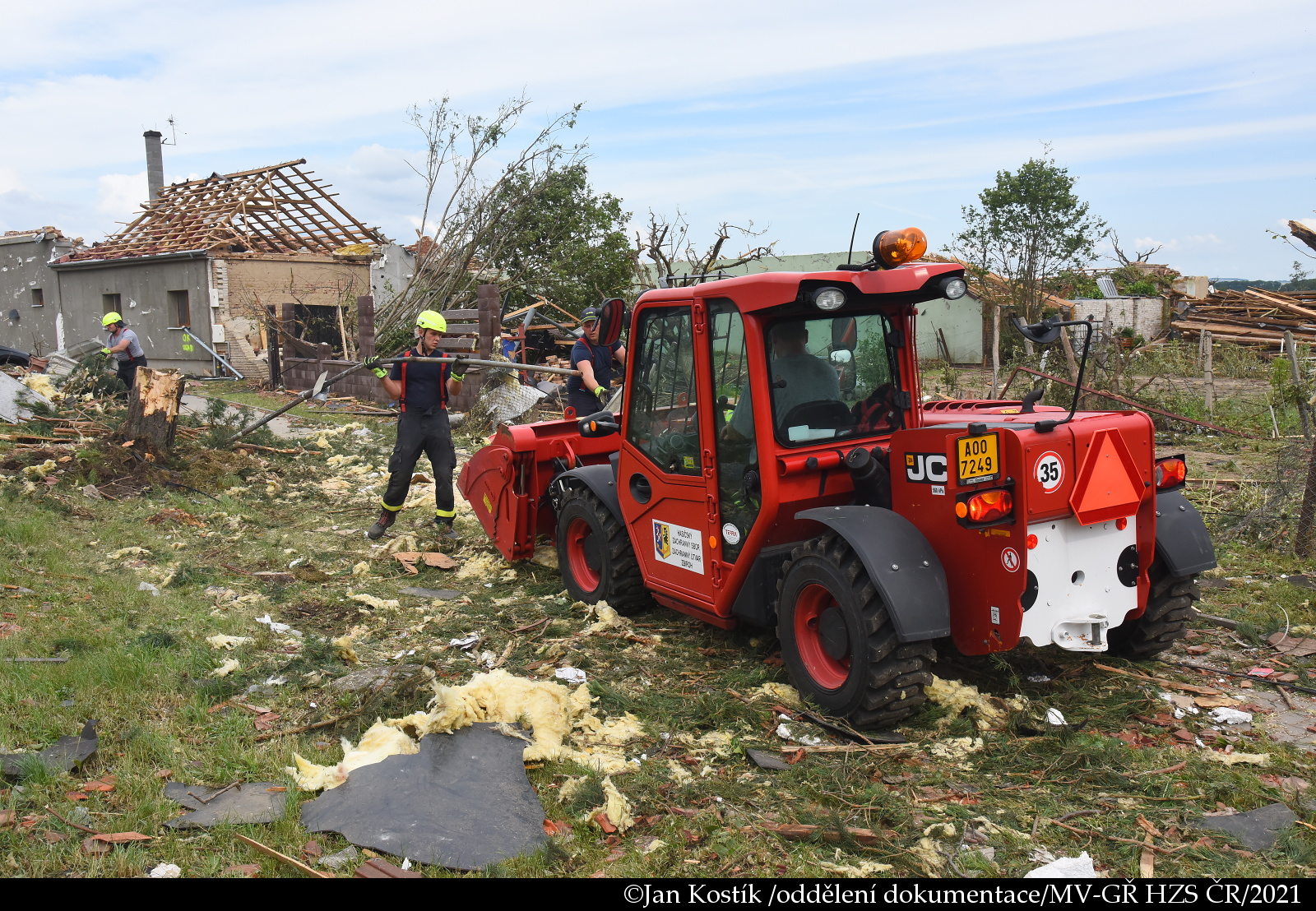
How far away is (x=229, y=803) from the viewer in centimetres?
340

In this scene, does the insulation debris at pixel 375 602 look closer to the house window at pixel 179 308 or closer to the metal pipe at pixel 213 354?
the metal pipe at pixel 213 354

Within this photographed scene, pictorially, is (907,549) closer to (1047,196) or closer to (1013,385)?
(1013,385)

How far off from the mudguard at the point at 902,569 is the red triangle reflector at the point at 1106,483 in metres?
0.63

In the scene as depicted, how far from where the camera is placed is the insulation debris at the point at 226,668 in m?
4.68

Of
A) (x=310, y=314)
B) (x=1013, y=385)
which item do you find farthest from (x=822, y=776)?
(x=310, y=314)

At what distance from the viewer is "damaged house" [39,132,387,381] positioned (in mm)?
21453

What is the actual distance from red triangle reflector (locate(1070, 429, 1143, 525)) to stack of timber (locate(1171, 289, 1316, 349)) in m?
17.6

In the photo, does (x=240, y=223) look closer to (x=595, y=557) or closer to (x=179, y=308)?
(x=179, y=308)

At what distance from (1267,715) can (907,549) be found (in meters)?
1.86

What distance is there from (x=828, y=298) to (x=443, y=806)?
2.52 m

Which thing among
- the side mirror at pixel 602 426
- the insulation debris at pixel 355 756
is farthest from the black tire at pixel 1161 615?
the insulation debris at pixel 355 756
